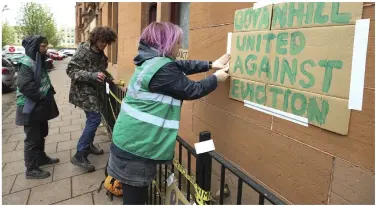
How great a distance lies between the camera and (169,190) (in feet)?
7.10

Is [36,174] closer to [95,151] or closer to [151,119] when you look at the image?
[95,151]

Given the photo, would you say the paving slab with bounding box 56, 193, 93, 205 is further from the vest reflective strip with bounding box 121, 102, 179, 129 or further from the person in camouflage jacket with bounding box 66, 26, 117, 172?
the vest reflective strip with bounding box 121, 102, 179, 129

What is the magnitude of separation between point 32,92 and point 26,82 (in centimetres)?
12

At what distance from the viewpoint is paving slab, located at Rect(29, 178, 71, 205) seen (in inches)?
→ 126

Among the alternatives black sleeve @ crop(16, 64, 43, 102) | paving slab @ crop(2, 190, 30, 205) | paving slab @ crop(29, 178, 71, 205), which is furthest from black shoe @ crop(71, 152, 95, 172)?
black sleeve @ crop(16, 64, 43, 102)

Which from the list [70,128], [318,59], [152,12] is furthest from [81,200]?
[152,12]

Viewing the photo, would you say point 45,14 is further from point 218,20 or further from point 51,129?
point 218,20

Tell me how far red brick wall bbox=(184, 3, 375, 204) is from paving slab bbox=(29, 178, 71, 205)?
1552 millimetres

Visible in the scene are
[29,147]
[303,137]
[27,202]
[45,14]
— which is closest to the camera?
[303,137]

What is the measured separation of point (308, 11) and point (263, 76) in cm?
56

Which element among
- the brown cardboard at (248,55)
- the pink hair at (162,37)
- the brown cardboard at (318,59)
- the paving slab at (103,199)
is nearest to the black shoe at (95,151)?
the paving slab at (103,199)

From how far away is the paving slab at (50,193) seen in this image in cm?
321

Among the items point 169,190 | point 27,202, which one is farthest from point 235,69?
point 27,202

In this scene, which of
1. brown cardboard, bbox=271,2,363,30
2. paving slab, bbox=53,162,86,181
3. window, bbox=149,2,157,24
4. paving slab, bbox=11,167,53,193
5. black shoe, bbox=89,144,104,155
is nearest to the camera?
brown cardboard, bbox=271,2,363,30
